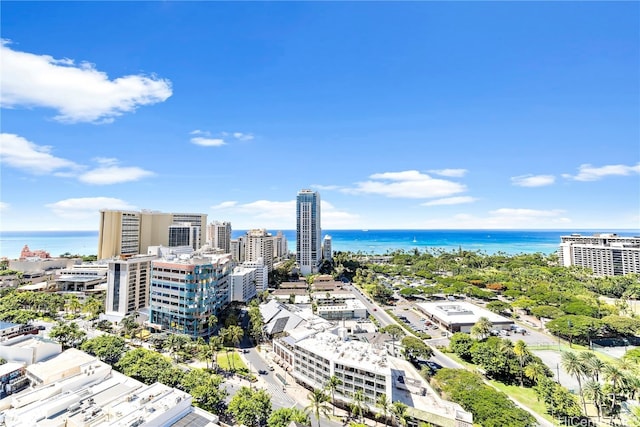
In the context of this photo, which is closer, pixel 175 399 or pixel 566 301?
pixel 175 399

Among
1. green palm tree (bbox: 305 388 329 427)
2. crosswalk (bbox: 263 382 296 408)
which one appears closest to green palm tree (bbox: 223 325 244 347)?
crosswalk (bbox: 263 382 296 408)

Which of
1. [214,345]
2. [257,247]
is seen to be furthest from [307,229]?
[214,345]

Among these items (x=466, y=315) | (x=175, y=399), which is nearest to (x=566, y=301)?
(x=466, y=315)

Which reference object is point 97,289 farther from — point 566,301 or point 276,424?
point 566,301

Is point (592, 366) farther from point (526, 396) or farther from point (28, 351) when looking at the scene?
point (28, 351)

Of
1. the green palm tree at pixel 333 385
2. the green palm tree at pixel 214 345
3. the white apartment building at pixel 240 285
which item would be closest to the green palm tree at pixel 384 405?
the green palm tree at pixel 333 385

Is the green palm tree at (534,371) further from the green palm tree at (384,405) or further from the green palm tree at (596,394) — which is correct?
the green palm tree at (384,405)

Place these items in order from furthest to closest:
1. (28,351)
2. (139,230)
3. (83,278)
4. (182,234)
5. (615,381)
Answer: (182,234) < (139,230) < (83,278) < (28,351) < (615,381)

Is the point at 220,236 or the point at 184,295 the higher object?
the point at 220,236
